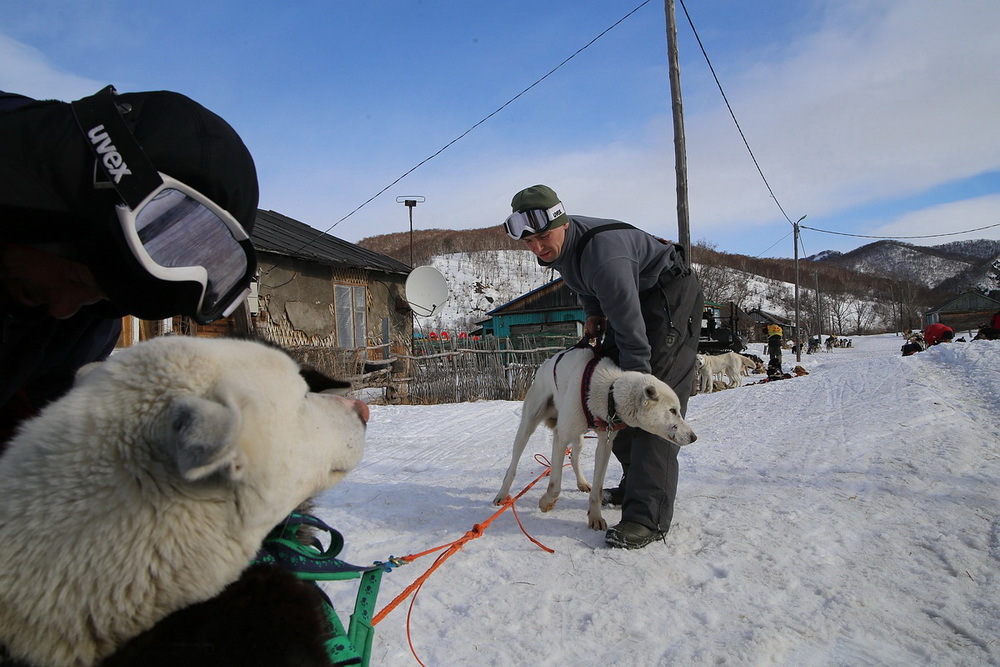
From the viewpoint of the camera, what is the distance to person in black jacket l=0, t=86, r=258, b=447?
1090 mm

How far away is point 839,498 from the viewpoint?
3.51 m

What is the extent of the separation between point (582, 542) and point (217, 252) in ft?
8.51

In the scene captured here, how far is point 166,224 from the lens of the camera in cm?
120

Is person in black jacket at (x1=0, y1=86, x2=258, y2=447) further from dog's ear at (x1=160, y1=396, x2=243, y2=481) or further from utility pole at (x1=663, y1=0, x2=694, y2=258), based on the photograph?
utility pole at (x1=663, y1=0, x2=694, y2=258)

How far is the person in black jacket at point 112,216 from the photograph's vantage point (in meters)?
1.09

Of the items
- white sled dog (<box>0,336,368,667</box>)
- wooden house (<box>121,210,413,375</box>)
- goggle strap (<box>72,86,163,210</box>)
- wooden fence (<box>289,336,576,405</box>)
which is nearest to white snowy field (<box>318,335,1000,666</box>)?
white sled dog (<box>0,336,368,667</box>)

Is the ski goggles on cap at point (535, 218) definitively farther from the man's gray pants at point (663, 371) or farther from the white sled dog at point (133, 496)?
the white sled dog at point (133, 496)

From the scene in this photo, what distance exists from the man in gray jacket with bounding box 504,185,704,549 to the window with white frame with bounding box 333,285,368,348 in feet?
43.4

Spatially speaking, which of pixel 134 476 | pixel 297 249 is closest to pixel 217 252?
pixel 134 476

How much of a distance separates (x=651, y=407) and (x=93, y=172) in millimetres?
3068

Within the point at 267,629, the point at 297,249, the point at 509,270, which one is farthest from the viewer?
the point at 509,270

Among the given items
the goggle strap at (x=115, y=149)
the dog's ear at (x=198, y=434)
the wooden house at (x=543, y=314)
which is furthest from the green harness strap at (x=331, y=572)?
the wooden house at (x=543, y=314)

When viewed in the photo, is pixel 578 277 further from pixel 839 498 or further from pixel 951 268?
pixel 951 268

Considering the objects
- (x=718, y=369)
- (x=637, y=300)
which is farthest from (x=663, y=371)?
(x=718, y=369)
